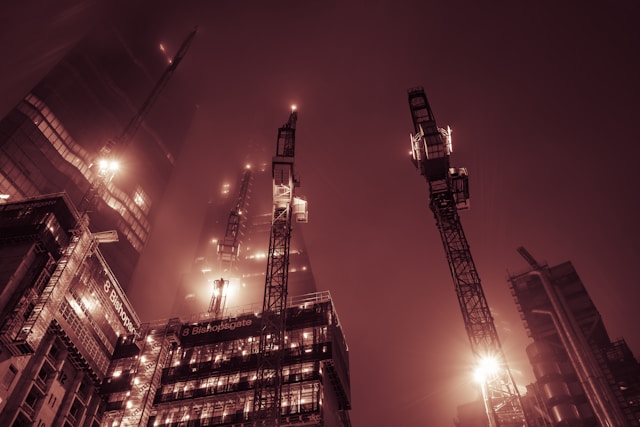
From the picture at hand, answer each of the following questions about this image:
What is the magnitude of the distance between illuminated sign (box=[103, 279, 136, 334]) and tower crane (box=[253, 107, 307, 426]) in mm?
48581

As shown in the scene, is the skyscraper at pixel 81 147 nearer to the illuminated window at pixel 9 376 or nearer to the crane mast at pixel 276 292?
the illuminated window at pixel 9 376

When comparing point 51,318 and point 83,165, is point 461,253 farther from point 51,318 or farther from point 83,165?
point 83,165

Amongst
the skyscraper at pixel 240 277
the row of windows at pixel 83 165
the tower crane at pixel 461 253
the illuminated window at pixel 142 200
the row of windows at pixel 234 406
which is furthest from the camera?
the illuminated window at pixel 142 200

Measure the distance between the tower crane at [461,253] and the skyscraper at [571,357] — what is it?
71400 millimetres

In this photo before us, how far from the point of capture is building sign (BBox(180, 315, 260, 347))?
96.2 metres

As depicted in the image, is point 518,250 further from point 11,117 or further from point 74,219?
point 11,117

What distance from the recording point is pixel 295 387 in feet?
276

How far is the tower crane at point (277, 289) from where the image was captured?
51406 millimetres

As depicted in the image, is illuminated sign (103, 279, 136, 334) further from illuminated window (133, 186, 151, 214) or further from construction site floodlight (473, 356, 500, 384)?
illuminated window (133, 186, 151, 214)

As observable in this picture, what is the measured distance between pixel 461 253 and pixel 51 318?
6644 cm

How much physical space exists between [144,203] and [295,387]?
13006 cm

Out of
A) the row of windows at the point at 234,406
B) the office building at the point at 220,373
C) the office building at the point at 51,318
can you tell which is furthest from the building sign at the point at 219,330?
the office building at the point at 51,318

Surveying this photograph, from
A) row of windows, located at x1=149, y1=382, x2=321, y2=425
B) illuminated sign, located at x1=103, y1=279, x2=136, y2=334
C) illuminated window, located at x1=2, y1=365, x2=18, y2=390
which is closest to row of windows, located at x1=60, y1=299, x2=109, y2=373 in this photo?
illuminated sign, located at x1=103, y1=279, x2=136, y2=334

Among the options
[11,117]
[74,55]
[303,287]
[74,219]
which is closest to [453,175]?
[74,219]
